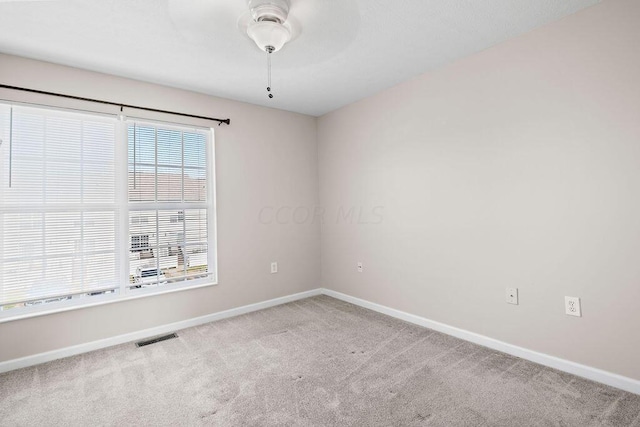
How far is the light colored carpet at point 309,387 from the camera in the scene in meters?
1.74

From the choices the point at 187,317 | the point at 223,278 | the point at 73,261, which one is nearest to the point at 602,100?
the point at 223,278

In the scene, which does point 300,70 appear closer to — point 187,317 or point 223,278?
point 223,278

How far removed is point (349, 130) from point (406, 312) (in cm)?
222

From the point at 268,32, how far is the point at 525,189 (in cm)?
211

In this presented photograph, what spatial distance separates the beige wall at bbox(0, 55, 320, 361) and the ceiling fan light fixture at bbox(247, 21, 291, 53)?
1693mm

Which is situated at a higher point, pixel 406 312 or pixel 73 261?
pixel 73 261

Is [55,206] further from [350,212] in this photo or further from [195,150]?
[350,212]

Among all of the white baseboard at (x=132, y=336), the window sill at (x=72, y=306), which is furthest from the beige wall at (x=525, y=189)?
the window sill at (x=72, y=306)

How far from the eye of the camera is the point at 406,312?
3.19m

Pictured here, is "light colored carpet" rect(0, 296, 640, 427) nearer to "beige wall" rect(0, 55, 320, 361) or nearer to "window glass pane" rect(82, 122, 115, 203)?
"beige wall" rect(0, 55, 320, 361)

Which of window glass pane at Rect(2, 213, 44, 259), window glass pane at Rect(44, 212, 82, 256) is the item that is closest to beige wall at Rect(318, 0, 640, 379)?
window glass pane at Rect(44, 212, 82, 256)

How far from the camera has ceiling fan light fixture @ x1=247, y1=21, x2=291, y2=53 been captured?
5.86 feet

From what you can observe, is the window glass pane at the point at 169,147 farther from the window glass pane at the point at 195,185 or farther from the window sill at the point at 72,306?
the window sill at the point at 72,306

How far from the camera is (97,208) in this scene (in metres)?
2.73
